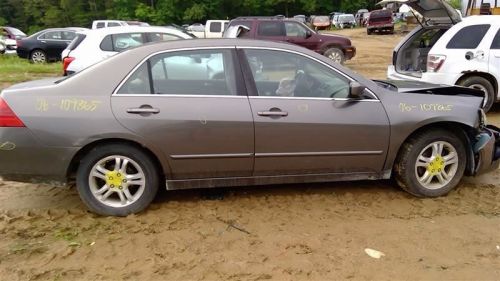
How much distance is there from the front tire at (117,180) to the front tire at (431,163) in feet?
7.54

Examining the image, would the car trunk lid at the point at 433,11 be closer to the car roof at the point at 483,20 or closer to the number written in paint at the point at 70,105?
the car roof at the point at 483,20

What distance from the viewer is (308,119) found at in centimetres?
437

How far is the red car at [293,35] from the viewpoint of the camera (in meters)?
16.3

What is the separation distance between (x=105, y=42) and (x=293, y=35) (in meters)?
7.43

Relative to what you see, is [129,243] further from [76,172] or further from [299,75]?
[299,75]

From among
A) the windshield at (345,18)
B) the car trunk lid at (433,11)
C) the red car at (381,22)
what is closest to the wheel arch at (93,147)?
the car trunk lid at (433,11)

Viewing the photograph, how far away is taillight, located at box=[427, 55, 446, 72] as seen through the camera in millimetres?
8141

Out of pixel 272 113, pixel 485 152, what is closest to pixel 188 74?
pixel 272 113

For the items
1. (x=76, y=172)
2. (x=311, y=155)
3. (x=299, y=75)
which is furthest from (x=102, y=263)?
(x=299, y=75)

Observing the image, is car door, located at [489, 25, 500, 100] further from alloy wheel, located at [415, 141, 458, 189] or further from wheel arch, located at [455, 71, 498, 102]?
alloy wheel, located at [415, 141, 458, 189]

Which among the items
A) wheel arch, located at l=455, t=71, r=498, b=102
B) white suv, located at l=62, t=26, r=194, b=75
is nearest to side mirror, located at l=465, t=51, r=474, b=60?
wheel arch, located at l=455, t=71, r=498, b=102

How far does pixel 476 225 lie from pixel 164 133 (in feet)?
8.96

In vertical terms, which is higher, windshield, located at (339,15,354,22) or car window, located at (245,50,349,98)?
car window, located at (245,50,349,98)

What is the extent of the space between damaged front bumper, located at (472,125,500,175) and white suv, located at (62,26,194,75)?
720 centimetres
